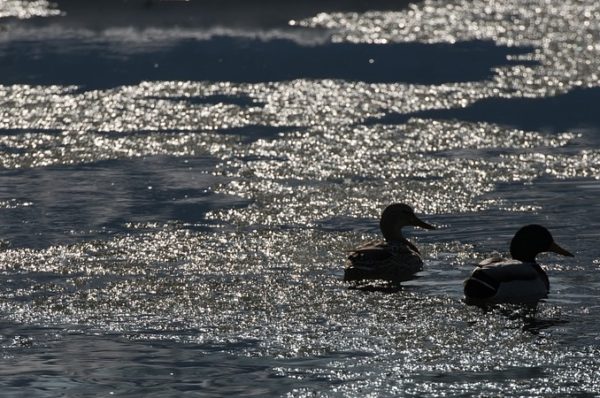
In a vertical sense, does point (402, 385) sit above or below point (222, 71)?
below

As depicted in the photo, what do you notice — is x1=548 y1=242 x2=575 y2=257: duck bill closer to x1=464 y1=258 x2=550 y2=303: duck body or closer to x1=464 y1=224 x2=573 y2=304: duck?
x1=464 y1=224 x2=573 y2=304: duck

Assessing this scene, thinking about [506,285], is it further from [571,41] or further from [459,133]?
[571,41]

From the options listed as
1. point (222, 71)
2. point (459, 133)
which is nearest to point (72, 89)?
point (222, 71)

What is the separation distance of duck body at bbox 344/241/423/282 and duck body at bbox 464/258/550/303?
0.83 m

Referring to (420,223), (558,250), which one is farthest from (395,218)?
(558,250)

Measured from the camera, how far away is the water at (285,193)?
9055 mm

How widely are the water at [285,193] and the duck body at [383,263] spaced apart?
186 millimetres

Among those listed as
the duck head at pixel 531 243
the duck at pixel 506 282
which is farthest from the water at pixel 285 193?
the duck head at pixel 531 243

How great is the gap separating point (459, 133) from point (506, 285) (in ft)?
21.3

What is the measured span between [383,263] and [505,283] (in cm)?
119

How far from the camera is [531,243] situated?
1144cm

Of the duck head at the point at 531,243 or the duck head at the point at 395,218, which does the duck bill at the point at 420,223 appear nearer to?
the duck head at the point at 395,218

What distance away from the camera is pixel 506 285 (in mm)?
10711

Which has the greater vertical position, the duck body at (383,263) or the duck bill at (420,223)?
A: the duck bill at (420,223)
